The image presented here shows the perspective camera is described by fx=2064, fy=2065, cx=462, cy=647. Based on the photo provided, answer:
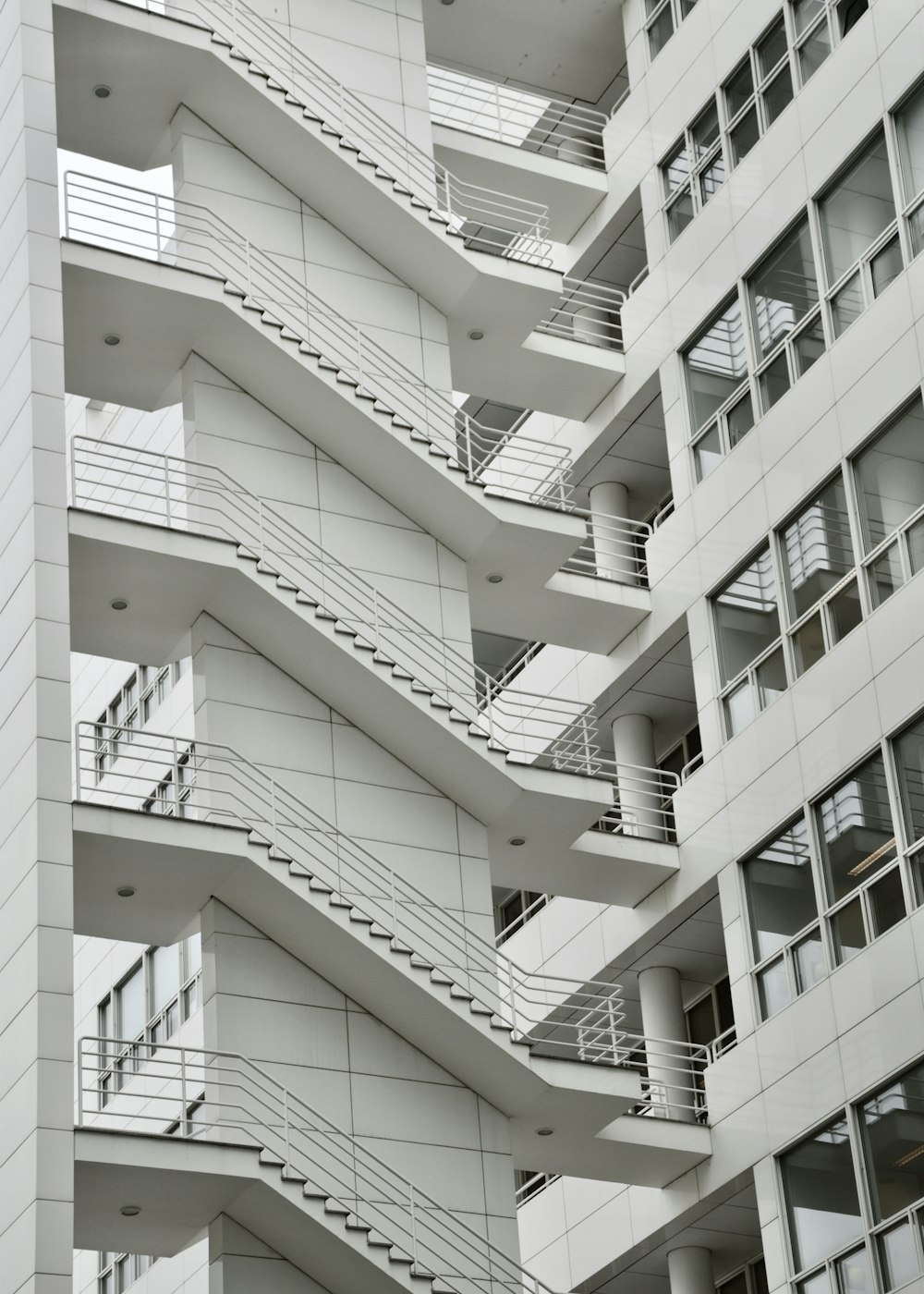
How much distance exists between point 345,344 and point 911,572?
32.3ft

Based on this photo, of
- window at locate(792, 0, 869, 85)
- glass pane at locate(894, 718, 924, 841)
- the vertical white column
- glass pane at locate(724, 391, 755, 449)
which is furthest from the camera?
glass pane at locate(724, 391, 755, 449)

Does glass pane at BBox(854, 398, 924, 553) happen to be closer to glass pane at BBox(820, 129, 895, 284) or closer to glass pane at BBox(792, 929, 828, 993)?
glass pane at BBox(820, 129, 895, 284)

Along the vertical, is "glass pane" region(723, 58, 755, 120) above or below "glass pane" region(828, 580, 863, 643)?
above

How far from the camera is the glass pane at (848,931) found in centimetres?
2439

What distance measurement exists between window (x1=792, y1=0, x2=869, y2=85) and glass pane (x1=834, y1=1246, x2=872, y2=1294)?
15.6 metres

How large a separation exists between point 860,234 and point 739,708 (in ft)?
21.4

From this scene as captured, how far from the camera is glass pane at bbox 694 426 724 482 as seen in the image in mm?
29984

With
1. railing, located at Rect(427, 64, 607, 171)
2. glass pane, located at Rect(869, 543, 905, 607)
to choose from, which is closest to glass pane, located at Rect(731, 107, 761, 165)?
railing, located at Rect(427, 64, 607, 171)

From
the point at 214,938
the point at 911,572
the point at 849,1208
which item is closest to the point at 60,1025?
the point at 214,938

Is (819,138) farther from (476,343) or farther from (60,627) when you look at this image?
(60,627)

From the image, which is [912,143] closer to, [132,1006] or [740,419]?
[740,419]

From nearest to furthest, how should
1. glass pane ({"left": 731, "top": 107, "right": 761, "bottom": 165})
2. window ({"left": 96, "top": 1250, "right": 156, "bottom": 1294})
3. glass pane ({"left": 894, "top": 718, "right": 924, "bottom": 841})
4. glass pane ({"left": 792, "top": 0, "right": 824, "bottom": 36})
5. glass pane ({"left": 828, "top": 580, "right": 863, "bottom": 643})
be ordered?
glass pane ({"left": 894, "top": 718, "right": 924, "bottom": 841}) < glass pane ({"left": 828, "top": 580, "right": 863, "bottom": 643}) < glass pane ({"left": 792, "top": 0, "right": 824, "bottom": 36}) < glass pane ({"left": 731, "top": 107, "right": 761, "bottom": 165}) < window ({"left": 96, "top": 1250, "right": 156, "bottom": 1294})

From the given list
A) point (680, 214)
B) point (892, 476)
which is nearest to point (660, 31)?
point (680, 214)

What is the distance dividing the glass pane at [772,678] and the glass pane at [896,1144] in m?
5.90
